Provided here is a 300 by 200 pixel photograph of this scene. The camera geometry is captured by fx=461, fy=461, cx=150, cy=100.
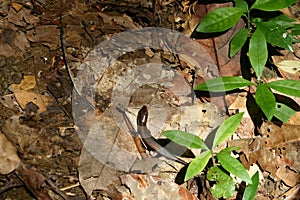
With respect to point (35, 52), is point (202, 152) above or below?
below

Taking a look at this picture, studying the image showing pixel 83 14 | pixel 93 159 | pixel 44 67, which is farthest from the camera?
pixel 83 14

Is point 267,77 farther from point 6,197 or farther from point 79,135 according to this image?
point 6,197

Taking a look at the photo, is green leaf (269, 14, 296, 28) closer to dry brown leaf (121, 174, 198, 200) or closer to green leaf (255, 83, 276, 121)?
green leaf (255, 83, 276, 121)

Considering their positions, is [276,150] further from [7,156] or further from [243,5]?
[7,156]

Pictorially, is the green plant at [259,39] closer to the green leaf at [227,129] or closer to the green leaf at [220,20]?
the green leaf at [220,20]

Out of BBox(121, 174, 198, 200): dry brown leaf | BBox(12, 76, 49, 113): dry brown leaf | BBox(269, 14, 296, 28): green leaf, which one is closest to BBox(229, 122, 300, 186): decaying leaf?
Answer: BBox(121, 174, 198, 200): dry brown leaf

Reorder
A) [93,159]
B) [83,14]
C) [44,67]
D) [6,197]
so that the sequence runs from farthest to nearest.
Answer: [83,14], [44,67], [93,159], [6,197]

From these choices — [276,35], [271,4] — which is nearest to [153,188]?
[276,35]

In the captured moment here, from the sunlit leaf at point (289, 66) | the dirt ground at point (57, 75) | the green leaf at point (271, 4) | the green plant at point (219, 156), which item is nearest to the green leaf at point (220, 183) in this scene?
the green plant at point (219, 156)

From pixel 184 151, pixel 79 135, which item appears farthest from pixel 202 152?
pixel 79 135
